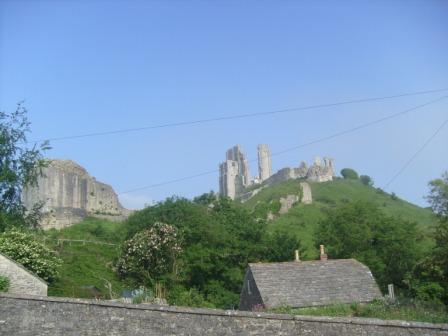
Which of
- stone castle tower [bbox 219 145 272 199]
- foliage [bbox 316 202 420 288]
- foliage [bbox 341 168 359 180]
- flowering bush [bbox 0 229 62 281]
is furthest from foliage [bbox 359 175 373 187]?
flowering bush [bbox 0 229 62 281]

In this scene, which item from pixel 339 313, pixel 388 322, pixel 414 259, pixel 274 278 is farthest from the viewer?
pixel 414 259

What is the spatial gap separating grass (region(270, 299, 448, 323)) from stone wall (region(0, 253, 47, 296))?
391 inches

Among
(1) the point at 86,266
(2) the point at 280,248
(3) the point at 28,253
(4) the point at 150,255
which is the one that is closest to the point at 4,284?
(3) the point at 28,253

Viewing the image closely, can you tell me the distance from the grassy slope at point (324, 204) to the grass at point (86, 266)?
18.5 m

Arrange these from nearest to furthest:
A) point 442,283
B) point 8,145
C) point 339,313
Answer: point 339,313, point 442,283, point 8,145

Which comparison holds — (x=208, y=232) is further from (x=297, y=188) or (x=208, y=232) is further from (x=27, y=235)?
(x=297, y=188)

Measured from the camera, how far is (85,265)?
43031mm

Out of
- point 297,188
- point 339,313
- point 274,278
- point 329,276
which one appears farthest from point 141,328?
point 297,188

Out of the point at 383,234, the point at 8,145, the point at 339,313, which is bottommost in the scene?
the point at 339,313

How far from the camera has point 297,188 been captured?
90.7 m

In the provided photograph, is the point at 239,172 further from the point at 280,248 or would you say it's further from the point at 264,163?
the point at 280,248

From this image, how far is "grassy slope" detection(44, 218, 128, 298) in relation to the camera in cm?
3344

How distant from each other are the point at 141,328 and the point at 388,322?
19.8 ft

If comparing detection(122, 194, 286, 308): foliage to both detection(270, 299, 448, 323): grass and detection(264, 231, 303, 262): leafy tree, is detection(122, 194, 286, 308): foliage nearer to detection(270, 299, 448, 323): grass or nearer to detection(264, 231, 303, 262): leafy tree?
detection(264, 231, 303, 262): leafy tree
